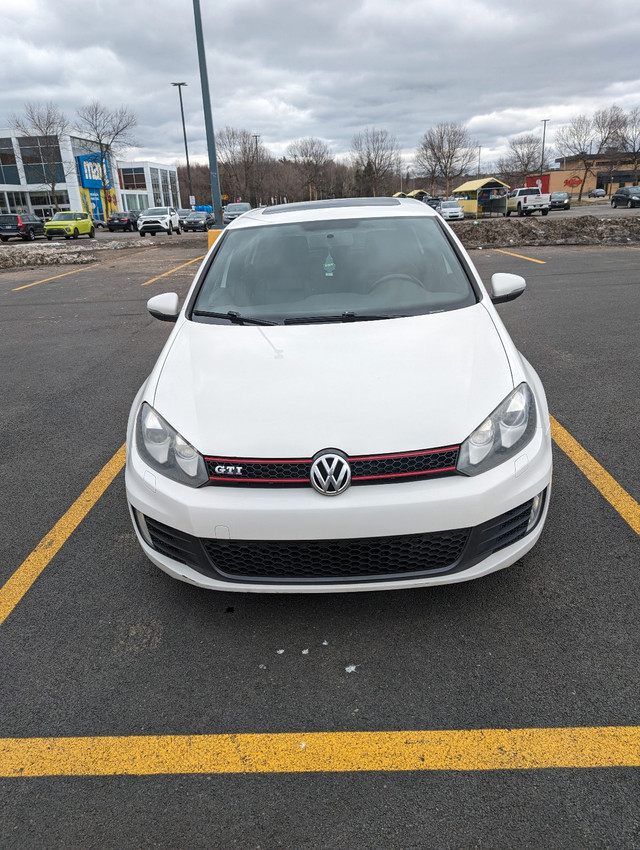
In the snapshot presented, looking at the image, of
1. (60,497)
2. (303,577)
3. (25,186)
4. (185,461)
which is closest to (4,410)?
(60,497)

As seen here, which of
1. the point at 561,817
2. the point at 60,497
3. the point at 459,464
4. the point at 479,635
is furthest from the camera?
the point at 60,497

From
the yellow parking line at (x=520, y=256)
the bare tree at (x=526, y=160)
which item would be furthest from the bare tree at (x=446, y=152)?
the yellow parking line at (x=520, y=256)

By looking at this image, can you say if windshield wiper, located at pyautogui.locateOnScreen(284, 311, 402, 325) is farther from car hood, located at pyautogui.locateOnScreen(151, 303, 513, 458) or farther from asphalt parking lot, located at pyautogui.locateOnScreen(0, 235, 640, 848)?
asphalt parking lot, located at pyautogui.locateOnScreen(0, 235, 640, 848)

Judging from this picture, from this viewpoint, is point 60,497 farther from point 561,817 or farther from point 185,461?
point 561,817

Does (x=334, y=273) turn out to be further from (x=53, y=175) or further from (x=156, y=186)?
(x=156, y=186)

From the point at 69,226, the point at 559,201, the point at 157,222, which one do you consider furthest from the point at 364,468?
the point at 559,201

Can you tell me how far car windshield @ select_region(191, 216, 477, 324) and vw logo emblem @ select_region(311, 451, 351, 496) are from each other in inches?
45.0

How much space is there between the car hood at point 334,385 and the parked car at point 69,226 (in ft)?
122

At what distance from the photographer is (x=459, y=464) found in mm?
2344

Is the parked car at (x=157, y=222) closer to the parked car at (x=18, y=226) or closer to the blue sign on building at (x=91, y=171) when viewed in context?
the parked car at (x=18, y=226)

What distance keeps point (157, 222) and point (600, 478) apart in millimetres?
37498

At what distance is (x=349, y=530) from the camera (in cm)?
225

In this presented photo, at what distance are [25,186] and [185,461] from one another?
7425cm

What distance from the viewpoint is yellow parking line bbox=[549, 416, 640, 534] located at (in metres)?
3.32
